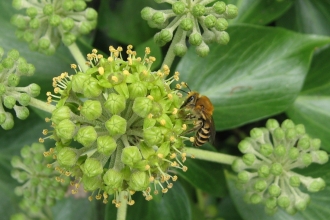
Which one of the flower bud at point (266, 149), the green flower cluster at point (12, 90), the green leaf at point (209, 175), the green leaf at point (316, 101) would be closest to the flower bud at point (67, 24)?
the green flower cluster at point (12, 90)

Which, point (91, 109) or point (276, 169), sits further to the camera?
point (276, 169)

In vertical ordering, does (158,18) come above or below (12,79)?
above

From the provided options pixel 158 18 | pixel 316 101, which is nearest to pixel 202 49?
pixel 158 18

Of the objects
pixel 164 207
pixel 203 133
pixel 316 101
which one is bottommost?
pixel 164 207

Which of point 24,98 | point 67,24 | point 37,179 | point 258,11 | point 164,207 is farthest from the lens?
point 258,11

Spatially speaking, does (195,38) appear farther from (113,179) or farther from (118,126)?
(113,179)

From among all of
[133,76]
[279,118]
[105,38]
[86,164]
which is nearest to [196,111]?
[133,76]

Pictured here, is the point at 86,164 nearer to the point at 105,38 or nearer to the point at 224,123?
the point at 224,123
